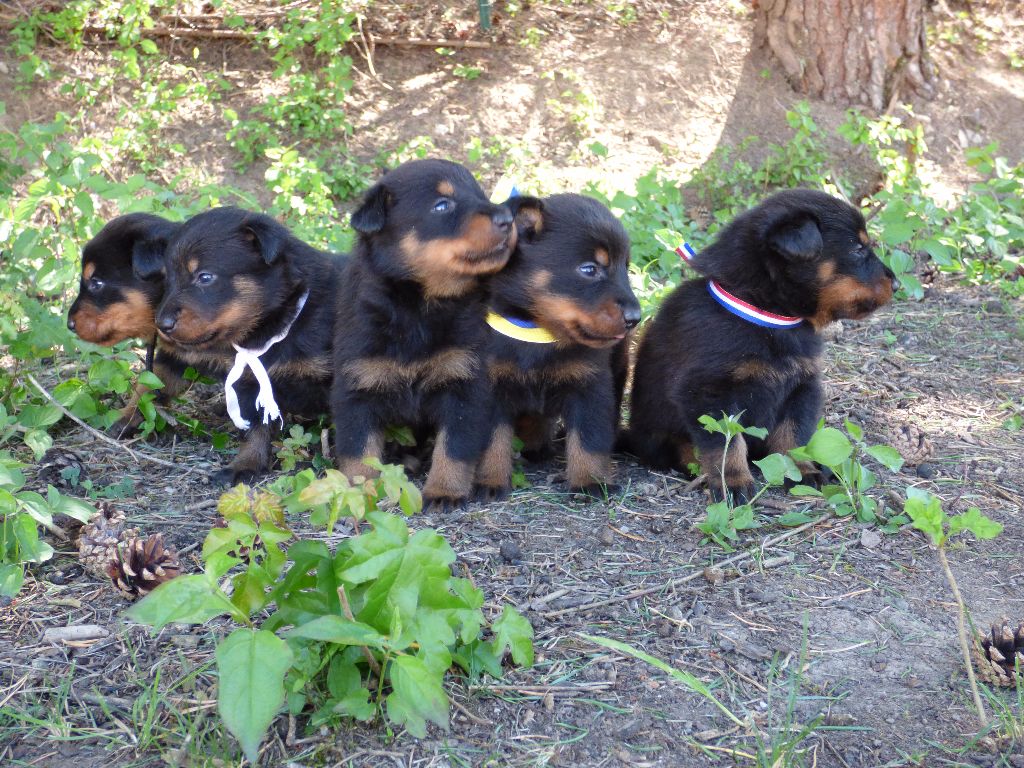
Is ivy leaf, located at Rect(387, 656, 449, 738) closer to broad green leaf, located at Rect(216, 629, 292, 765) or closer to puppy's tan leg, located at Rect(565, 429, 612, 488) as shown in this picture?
broad green leaf, located at Rect(216, 629, 292, 765)

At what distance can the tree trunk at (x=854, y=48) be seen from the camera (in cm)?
790

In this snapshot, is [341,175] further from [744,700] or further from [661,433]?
[744,700]

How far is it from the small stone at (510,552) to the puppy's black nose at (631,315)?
93 cm

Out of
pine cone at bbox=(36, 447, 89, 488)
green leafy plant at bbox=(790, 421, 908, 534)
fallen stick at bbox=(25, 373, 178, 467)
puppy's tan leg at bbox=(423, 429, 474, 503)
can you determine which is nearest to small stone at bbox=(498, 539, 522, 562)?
puppy's tan leg at bbox=(423, 429, 474, 503)

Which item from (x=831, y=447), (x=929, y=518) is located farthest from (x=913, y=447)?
(x=929, y=518)

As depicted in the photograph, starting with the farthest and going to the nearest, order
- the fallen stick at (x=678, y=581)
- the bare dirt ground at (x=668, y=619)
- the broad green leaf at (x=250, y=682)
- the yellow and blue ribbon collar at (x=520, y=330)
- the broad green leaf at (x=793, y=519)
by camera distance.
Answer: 1. the yellow and blue ribbon collar at (x=520, y=330)
2. the broad green leaf at (x=793, y=519)
3. the fallen stick at (x=678, y=581)
4. the bare dirt ground at (x=668, y=619)
5. the broad green leaf at (x=250, y=682)

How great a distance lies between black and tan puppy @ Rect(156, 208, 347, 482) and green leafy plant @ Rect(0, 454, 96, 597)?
99 centimetres

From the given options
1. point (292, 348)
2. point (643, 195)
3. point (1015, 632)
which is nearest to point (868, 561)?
point (1015, 632)

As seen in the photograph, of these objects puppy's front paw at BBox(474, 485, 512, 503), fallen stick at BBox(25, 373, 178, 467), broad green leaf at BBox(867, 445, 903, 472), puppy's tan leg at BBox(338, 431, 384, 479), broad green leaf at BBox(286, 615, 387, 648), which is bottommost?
fallen stick at BBox(25, 373, 178, 467)

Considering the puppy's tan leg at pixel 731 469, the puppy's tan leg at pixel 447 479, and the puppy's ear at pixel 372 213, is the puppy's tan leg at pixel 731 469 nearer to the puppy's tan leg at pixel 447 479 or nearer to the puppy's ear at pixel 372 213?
the puppy's tan leg at pixel 447 479

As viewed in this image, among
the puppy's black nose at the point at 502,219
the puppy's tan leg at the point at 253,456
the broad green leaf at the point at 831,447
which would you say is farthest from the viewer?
the puppy's tan leg at the point at 253,456

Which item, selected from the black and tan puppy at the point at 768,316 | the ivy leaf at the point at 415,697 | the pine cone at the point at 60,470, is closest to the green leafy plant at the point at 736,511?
the black and tan puppy at the point at 768,316

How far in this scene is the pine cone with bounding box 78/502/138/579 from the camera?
320cm

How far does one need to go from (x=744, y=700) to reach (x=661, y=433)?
1.79m
